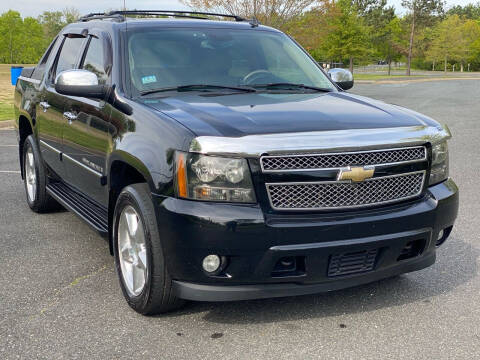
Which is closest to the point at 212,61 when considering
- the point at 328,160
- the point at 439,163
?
the point at 328,160

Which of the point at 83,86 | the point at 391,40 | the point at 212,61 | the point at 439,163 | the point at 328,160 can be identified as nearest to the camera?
the point at 328,160

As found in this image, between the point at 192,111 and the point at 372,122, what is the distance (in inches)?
41.9

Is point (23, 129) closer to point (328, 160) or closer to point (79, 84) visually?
point (79, 84)

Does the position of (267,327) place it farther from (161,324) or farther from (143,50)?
(143,50)

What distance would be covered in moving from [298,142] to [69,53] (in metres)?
3.13

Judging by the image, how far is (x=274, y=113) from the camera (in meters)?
3.65

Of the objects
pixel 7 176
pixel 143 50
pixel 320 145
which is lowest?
pixel 7 176

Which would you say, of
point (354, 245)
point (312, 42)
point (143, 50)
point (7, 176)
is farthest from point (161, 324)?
point (312, 42)

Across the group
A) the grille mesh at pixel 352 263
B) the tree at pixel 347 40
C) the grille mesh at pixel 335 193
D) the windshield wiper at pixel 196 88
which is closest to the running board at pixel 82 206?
the windshield wiper at pixel 196 88

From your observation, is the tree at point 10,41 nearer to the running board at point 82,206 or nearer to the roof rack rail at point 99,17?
the roof rack rail at point 99,17

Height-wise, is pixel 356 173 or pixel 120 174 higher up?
pixel 356 173

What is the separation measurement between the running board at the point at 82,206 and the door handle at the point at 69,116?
62cm

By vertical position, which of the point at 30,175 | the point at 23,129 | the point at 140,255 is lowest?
the point at 30,175

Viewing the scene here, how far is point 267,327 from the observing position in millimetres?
3605
